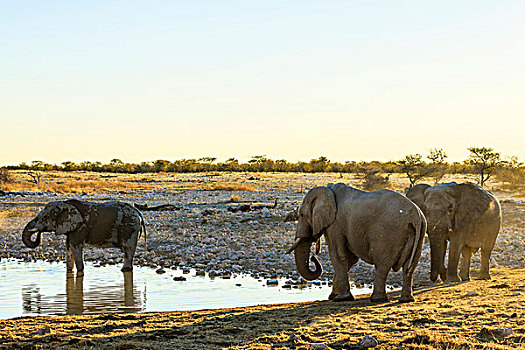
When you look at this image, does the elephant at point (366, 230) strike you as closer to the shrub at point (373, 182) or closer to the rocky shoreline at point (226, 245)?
the rocky shoreline at point (226, 245)

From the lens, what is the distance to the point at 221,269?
1585cm

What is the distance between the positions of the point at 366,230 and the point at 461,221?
398 centimetres

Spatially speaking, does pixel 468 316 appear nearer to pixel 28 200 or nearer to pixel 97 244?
pixel 97 244

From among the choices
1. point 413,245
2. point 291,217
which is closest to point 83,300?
point 413,245

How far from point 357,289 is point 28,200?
25.9 metres

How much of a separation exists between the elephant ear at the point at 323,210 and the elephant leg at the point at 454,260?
12.2 feet

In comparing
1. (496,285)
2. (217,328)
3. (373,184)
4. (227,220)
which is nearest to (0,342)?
(217,328)

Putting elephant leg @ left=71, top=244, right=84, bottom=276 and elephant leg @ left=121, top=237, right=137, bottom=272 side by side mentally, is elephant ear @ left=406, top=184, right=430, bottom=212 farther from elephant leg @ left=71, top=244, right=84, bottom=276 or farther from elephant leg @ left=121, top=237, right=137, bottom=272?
elephant leg @ left=71, top=244, right=84, bottom=276

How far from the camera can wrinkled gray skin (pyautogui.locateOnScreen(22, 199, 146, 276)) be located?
16562 millimetres

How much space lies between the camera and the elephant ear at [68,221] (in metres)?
16.6

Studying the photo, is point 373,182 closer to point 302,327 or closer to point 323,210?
point 323,210

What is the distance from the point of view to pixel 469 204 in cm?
1412

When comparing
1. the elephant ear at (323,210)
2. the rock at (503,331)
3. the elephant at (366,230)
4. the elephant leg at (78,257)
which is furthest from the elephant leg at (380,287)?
the elephant leg at (78,257)

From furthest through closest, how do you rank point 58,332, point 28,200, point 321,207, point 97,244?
point 28,200
point 97,244
point 321,207
point 58,332
